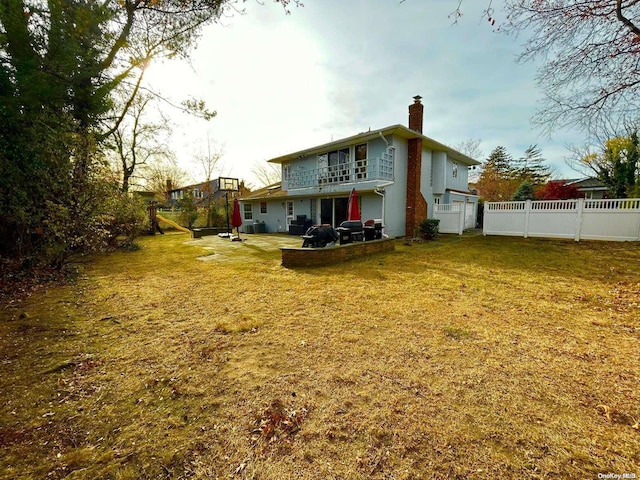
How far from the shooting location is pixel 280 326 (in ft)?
12.9

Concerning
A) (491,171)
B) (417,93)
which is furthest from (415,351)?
(491,171)

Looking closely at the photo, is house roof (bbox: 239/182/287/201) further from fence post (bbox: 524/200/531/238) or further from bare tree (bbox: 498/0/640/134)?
bare tree (bbox: 498/0/640/134)

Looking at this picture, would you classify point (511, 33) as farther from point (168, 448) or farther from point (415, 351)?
point (168, 448)

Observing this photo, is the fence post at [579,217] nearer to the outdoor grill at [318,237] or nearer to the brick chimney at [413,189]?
the brick chimney at [413,189]

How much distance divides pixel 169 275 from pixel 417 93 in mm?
15973

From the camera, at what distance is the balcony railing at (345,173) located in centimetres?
1316

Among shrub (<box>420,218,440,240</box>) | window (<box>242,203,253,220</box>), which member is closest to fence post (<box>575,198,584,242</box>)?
shrub (<box>420,218,440,240</box>)

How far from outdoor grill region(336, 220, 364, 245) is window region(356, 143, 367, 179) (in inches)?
201

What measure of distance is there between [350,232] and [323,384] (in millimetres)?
7007

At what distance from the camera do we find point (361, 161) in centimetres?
1392

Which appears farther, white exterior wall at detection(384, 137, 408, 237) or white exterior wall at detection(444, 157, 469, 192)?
white exterior wall at detection(444, 157, 469, 192)

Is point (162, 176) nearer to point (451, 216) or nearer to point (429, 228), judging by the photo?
point (429, 228)

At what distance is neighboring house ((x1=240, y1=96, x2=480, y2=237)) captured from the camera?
44.1 ft

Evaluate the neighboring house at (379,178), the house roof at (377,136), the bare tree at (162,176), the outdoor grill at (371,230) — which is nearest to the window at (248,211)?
the neighboring house at (379,178)
